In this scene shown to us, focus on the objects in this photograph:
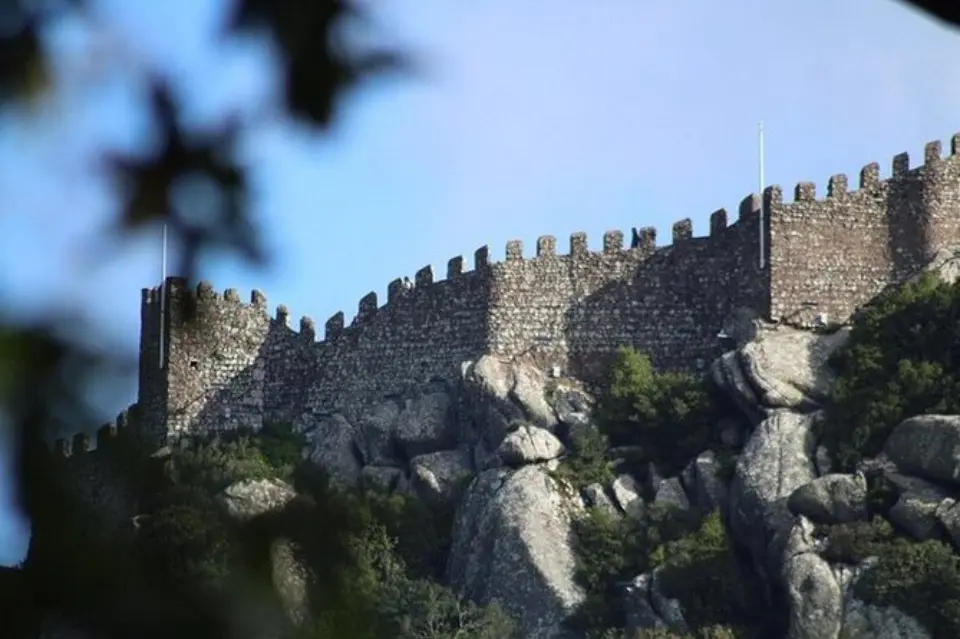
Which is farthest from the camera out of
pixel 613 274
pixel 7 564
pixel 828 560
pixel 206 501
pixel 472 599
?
pixel 613 274

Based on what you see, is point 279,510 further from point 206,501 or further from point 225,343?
point 225,343

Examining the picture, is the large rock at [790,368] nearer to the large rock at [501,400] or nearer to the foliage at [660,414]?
the foliage at [660,414]

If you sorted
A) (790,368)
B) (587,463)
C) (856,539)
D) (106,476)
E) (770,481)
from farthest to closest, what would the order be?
(587,463)
(790,368)
(770,481)
(856,539)
(106,476)

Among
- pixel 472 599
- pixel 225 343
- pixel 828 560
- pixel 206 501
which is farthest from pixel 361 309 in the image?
pixel 206 501

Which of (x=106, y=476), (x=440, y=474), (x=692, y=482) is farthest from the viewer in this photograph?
(x=440, y=474)

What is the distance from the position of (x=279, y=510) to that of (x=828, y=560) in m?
30.8

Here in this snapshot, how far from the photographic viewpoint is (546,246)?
3969 centimetres

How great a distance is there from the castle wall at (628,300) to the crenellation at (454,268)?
0.77 m

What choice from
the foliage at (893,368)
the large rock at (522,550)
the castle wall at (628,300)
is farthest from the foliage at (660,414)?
the foliage at (893,368)

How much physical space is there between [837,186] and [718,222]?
6.52 feet

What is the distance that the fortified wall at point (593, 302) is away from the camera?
38.0m

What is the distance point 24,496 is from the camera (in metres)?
3.04

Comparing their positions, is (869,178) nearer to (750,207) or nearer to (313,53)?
(750,207)

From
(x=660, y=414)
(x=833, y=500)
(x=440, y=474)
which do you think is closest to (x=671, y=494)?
(x=660, y=414)
